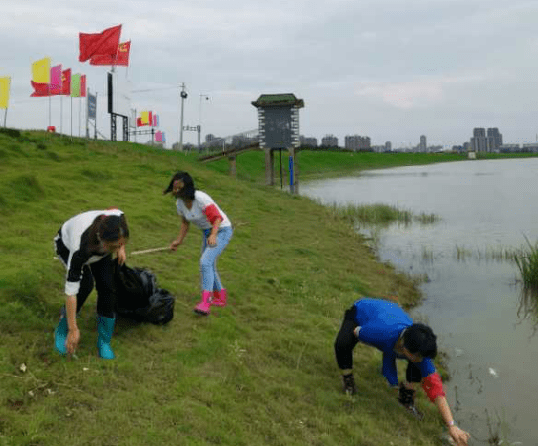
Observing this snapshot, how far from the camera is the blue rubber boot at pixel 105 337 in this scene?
513 centimetres

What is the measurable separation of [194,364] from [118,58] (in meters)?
28.5

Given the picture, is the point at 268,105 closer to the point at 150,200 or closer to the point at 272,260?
the point at 150,200

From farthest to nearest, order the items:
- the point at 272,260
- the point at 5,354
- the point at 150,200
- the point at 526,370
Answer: the point at 150,200, the point at 272,260, the point at 526,370, the point at 5,354

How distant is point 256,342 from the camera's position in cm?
655

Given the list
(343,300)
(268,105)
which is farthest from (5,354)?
(268,105)

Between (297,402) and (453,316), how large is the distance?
579 cm

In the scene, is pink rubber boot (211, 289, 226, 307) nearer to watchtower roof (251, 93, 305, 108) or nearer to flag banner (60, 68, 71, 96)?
watchtower roof (251, 93, 305, 108)

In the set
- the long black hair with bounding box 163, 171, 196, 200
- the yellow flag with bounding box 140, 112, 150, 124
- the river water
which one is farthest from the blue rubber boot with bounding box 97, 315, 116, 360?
the yellow flag with bounding box 140, 112, 150, 124

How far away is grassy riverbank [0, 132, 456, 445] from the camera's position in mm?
4246

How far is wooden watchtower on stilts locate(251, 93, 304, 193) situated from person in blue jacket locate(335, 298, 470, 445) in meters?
25.1

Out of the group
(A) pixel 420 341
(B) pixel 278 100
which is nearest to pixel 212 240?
(A) pixel 420 341

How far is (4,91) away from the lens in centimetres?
2300

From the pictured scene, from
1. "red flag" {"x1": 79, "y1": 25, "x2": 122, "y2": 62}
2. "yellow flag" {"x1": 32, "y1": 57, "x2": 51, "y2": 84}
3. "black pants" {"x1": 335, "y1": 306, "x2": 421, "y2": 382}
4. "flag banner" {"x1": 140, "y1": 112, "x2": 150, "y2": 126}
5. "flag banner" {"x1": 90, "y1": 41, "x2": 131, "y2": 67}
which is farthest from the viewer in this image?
"flag banner" {"x1": 140, "y1": 112, "x2": 150, "y2": 126}

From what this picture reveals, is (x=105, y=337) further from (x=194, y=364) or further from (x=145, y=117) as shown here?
(x=145, y=117)
